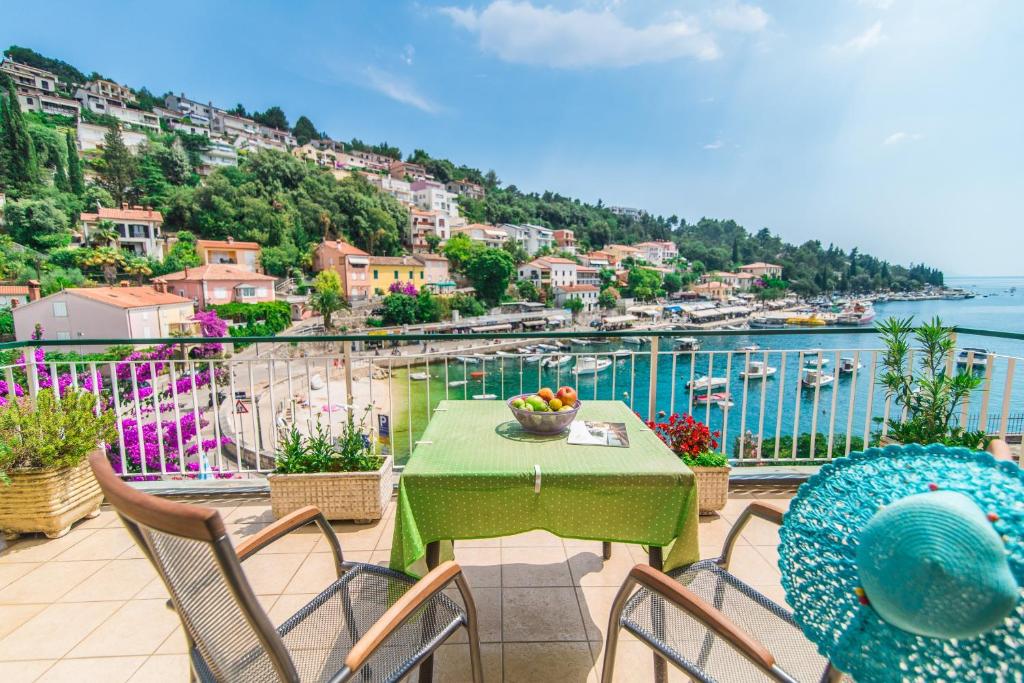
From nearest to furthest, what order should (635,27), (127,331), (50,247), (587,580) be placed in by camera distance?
1. (587,580)
2. (635,27)
3. (127,331)
4. (50,247)

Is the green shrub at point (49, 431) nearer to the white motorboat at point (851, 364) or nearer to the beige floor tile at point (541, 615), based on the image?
the beige floor tile at point (541, 615)

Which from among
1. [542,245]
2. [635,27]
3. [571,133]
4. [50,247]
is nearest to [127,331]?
[50,247]

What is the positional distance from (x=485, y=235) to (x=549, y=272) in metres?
9.95

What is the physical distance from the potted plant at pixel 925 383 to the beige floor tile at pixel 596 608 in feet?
6.42

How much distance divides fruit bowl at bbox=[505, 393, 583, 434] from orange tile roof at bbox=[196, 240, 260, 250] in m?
42.6

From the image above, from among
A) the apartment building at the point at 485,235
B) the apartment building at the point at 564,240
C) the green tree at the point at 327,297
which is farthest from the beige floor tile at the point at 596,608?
the apartment building at the point at 564,240

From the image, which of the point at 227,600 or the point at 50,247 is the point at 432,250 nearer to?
the point at 50,247

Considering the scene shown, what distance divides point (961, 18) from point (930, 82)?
91 cm

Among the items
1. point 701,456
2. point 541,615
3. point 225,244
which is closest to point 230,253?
point 225,244

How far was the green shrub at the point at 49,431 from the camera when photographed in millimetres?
2242

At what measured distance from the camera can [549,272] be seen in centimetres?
4888

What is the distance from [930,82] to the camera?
4.59 m

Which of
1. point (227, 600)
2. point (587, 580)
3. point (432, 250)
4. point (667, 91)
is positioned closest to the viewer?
point (227, 600)

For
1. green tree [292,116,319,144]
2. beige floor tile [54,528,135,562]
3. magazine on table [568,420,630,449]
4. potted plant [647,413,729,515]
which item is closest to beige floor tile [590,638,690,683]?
magazine on table [568,420,630,449]
